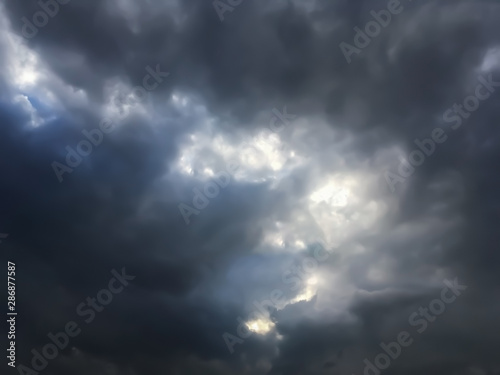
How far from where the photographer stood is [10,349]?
68.8m

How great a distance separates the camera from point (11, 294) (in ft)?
227

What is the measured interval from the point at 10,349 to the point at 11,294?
11997 mm

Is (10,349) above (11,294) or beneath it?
beneath
